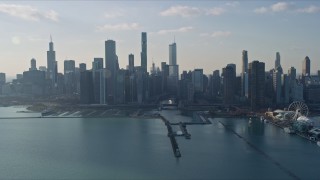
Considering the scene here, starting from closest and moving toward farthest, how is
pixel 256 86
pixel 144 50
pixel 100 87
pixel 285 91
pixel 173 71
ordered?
1. pixel 256 86
2. pixel 285 91
3. pixel 100 87
4. pixel 144 50
5. pixel 173 71

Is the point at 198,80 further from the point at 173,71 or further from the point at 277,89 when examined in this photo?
the point at 173,71

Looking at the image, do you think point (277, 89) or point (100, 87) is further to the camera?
point (100, 87)

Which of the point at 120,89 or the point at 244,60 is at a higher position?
the point at 244,60

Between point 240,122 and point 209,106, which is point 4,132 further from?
point 209,106


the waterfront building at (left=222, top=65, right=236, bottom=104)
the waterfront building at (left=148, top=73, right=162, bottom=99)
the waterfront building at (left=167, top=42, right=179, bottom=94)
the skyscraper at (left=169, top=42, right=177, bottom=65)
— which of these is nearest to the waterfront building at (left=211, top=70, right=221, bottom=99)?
the waterfront building at (left=167, top=42, right=179, bottom=94)

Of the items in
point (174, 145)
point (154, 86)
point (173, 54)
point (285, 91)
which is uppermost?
point (173, 54)

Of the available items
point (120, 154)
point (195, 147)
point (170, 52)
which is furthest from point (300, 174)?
point (170, 52)

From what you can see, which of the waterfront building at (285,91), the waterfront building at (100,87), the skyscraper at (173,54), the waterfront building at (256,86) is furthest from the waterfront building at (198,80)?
the skyscraper at (173,54)

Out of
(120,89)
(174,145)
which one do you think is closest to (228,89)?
(120,89)
